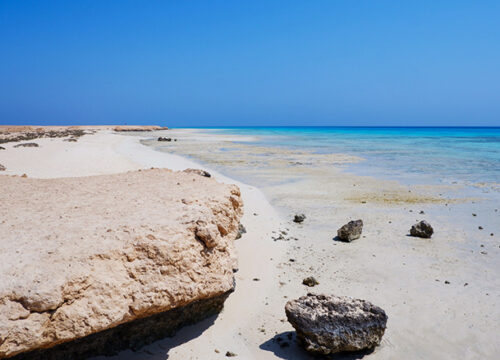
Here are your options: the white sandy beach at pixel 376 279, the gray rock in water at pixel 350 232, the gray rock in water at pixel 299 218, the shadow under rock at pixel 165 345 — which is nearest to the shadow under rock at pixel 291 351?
the white sandy beach at pixel 376 279

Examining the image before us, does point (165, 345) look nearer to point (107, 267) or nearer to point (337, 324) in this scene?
point (107, 267)

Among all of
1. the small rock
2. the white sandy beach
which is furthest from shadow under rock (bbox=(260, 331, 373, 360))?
the small rock

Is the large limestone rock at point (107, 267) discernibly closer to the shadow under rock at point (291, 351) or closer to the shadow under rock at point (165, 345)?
the shadow under rock at point (165, 345)

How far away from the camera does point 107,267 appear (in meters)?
3.87

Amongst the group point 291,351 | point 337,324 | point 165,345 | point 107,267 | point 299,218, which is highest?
point 107,267

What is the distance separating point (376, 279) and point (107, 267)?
4.75m

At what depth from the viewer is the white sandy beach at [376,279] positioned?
4.68 m

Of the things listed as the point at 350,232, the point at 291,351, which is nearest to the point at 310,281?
the point at 291,351

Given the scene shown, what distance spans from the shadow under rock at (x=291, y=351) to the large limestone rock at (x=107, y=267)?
3.00ft

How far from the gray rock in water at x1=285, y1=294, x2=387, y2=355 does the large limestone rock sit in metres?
1.09

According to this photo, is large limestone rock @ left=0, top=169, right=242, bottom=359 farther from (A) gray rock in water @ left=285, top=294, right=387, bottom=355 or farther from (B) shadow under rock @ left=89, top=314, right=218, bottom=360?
(A) gray rock in water @ left=285, top=294, right=387, bottom=355

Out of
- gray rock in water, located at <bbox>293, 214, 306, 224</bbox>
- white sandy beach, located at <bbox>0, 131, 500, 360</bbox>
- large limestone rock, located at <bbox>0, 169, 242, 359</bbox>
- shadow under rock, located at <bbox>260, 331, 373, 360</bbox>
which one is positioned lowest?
shadow under rock, located at <bbox>260, 331, 373, 360</bbox>

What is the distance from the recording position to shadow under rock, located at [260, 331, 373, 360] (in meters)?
4.48

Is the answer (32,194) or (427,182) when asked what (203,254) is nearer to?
(32,194)
